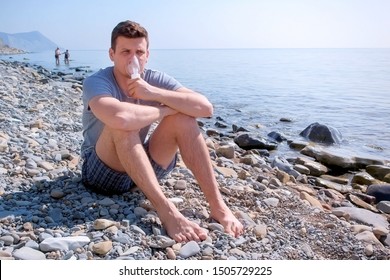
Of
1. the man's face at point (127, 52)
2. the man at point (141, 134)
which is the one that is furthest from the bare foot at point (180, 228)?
the man's face at point (127, 52)

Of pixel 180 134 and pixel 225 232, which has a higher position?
pixel 180 134

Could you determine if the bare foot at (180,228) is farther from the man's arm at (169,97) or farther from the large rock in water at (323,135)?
the large rock in water at (323,135)

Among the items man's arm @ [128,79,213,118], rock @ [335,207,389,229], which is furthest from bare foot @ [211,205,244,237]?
rock @ [335,207,389,229]

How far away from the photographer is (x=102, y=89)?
282 centimetres

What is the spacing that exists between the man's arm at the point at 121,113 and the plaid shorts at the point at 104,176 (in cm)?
35

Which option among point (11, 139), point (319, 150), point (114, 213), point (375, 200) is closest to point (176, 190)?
point (114, 213)

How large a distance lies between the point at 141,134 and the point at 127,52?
0.63m

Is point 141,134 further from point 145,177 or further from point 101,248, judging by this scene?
point 101,248

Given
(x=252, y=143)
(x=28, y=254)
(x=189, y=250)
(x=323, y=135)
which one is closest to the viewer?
(x=28, y=254)

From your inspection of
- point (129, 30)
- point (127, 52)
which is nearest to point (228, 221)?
point (127, 52)

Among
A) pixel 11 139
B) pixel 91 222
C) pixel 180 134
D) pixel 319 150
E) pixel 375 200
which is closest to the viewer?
pixel 91 222

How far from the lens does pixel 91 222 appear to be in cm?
268
